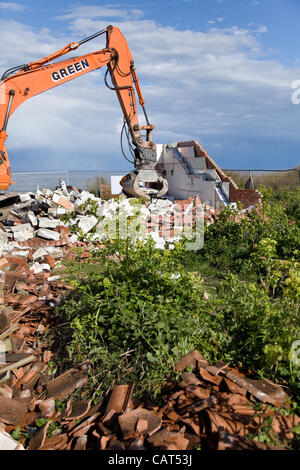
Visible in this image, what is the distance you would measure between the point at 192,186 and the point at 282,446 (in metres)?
11.6

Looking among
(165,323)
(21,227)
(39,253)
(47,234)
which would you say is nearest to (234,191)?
(47,234)

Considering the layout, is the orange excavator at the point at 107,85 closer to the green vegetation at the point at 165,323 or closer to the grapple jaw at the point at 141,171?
the grapple jaw at the point at 141,171

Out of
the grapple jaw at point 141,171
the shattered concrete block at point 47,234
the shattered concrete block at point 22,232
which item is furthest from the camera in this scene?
the grapple jaw at point 141,171

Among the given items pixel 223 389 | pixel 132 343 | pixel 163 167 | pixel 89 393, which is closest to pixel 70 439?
pixel 89 393

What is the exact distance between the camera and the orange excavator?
8625mm

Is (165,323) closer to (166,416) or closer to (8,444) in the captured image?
(166,416)

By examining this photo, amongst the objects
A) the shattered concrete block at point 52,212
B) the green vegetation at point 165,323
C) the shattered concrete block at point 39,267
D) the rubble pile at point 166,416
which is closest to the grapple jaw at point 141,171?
the shattered concrete block at point 52,212

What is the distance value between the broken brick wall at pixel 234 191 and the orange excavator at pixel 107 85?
1.83 metres

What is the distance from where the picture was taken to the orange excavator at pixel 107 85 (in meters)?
8.62

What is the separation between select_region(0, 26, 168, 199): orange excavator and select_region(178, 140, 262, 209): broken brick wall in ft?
6.01

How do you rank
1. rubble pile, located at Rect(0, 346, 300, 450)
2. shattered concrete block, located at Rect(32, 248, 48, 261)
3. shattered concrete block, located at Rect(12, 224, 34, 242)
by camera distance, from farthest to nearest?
shattered concrete block, located at Rect(12, 224, 34, 242) < shattered concrete block, located at Rect(32, 248, 48, 261) < rubble pile, located at Rect(0, 346, 300, 450)

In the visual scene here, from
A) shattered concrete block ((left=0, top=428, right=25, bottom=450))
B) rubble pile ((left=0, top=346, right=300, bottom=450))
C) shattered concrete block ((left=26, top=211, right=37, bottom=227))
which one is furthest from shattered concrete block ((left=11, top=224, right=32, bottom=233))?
shattered concrete block ((left=0, top=428, right=25, bottom=450))

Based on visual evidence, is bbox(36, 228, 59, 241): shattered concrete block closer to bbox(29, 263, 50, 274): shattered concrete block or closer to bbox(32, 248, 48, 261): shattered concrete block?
bbox(32, 248, 48, 261): shattered concrete block
